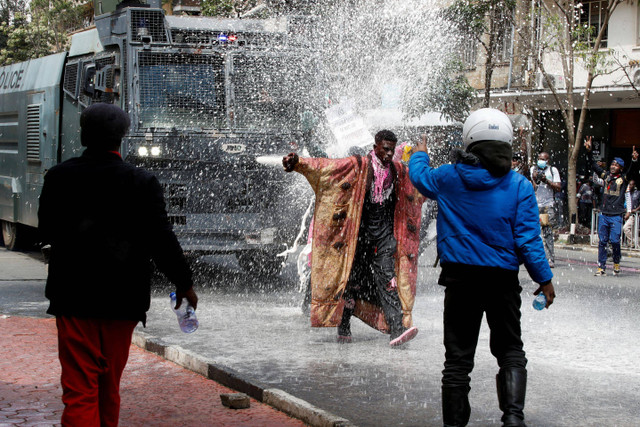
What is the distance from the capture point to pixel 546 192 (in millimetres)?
14953

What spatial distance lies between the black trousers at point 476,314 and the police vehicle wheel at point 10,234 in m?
13.0

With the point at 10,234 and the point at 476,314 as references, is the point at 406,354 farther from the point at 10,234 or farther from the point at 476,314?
the point at 10,234

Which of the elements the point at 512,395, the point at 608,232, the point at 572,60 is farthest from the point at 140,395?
the point at 572,60

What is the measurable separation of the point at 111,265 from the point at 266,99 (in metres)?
7.77

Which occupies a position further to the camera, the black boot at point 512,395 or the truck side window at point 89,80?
the truck side window at point 89,80

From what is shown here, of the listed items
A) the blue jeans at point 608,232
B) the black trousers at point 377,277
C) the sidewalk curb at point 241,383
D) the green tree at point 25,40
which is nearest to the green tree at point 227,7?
the blue jeans at point 608,232

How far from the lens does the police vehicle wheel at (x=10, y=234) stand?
53.1 ft

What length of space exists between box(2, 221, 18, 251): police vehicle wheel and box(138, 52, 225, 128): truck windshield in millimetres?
6468

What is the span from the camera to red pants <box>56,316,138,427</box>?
11.9ft

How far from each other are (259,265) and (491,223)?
8.79 meters

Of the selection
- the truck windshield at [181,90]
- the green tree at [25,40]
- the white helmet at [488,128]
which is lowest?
the white helmet at [488,128]

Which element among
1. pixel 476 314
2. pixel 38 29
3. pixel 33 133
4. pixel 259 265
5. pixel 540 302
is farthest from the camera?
pixel 38 29

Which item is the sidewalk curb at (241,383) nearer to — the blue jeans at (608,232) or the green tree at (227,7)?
the blue jeans at (608,232)

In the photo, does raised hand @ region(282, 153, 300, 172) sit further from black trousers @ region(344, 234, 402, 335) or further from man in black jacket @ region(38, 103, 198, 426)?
man in black jacket @ region(38, 103, 198, 426)
